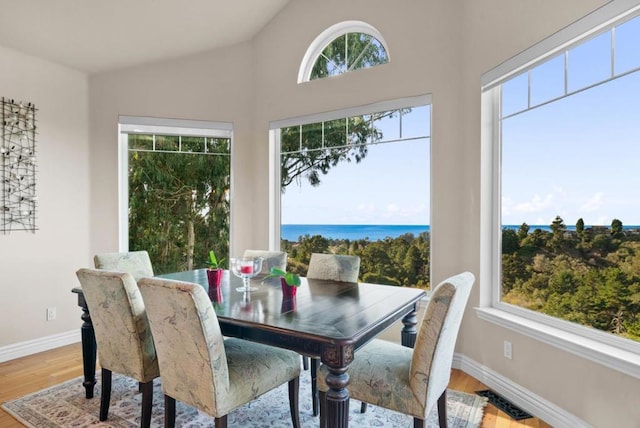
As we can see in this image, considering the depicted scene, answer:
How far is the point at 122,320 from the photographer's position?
2.16 m

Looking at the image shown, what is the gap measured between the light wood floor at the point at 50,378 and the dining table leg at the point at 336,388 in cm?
117

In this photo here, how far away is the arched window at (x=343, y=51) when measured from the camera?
3.72 m

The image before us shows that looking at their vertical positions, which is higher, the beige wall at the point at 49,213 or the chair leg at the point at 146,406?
the beige wall at the point at 49,213

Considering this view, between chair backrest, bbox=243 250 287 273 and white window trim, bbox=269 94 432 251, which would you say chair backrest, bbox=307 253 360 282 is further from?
white window trim, bbox=269 94 432 251

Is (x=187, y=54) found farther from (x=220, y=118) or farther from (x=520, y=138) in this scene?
(x=520, y=138)

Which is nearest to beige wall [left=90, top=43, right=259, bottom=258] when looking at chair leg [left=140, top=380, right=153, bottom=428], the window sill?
chair leg [left=140, top=380, right=153, bottom=428]

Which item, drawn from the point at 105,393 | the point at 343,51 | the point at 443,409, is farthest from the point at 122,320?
the point at 343,51

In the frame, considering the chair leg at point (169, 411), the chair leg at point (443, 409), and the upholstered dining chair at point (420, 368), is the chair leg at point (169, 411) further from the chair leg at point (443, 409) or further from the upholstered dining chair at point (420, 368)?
the chair leg at point (443, 409)

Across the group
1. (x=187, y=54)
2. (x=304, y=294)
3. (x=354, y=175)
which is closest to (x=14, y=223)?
(x=187, y=54)

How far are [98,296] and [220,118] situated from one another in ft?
8.57

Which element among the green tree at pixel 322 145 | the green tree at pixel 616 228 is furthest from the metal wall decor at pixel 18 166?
the green tree at pixel 616 228

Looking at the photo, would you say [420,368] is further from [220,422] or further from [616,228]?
[616,228]

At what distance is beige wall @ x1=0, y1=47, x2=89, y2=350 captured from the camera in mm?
3475

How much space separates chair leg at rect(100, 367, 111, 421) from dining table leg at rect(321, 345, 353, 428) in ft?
4.85
